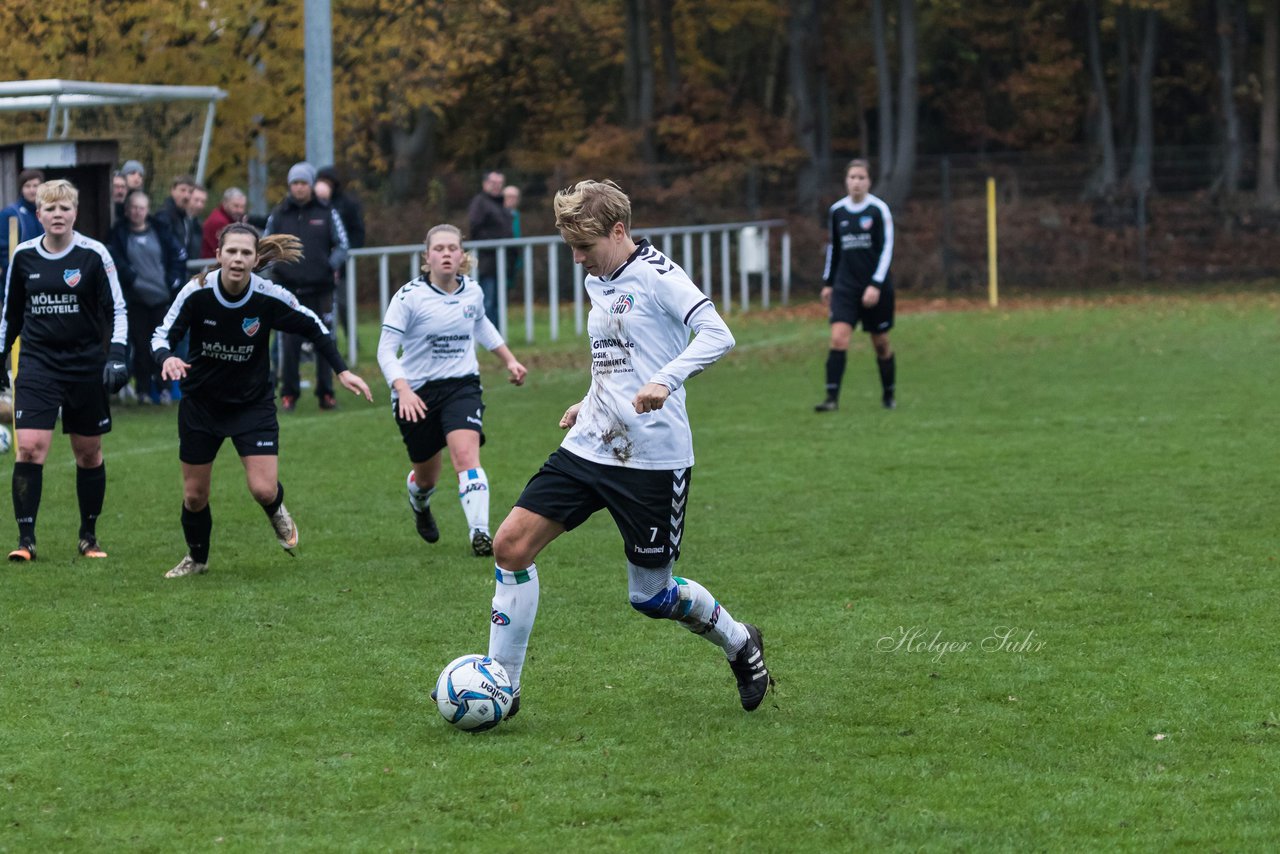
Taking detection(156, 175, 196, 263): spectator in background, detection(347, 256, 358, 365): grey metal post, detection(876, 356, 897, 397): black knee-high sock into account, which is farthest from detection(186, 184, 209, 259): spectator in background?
detection(876, 356, 897, 397): black knee-high sock

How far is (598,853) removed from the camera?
15.4ft

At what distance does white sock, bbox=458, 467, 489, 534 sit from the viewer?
29.5 feet

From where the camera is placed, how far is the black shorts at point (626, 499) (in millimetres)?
5930

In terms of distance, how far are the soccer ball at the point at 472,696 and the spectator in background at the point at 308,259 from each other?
390 inches

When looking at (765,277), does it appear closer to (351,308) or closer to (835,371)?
(351,308)

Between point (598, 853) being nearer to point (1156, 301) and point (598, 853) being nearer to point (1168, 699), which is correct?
point (1168, 699)

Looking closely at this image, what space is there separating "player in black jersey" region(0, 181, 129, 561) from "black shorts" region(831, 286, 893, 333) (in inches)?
280

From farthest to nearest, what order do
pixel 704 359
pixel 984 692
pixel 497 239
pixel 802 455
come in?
pixel 497 239 < pixel 802 455 < pixel 984 692 < pixel 704 359

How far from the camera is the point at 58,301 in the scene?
8906 mm

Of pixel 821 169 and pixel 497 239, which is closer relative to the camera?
pixel 497 239

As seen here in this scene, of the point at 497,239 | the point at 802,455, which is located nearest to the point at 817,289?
the point at 497,239

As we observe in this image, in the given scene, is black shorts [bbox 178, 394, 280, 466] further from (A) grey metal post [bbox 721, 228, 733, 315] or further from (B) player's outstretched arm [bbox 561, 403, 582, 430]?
(A) grey metal post [bbox 721, 228, 733, 315]

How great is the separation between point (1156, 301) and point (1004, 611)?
21189 millimetres

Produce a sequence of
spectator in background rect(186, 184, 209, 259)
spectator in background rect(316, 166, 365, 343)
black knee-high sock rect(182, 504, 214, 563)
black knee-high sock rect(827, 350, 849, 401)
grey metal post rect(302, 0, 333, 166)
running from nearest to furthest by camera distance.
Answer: black knee-high sock rect(182, 504, 214, 563) → black knee-high sock rect(827, 350, 849, 401) → spectator in background rect(186, 184, 209, 259) → spectator in background rect(316, 166, 365, 343) → grey metal post rect(302, 0, 333, 166)
